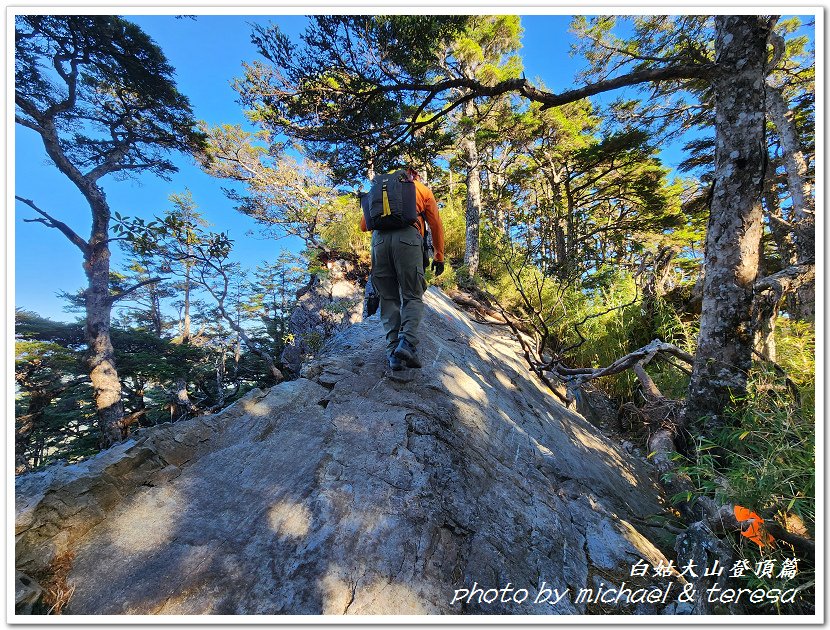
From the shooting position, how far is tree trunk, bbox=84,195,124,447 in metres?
4.77

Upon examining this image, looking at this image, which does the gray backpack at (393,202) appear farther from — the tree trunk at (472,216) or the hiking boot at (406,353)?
the tree trunk at (472,216)

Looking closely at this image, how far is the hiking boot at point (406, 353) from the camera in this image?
7.78 feet

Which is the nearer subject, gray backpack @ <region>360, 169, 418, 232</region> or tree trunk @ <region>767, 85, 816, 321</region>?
gray backpack @ <region>360, 169, 418, 232</region>

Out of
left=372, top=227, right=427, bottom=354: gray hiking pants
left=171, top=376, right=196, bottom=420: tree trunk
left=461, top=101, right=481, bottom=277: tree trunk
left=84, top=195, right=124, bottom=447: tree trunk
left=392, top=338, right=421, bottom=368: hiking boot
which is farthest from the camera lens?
left=461, top=101, right=481, bottom=277: tree trunk

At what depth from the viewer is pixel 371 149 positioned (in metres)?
3.74

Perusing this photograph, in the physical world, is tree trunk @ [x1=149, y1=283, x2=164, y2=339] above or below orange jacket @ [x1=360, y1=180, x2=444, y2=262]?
below

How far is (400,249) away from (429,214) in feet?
1.71

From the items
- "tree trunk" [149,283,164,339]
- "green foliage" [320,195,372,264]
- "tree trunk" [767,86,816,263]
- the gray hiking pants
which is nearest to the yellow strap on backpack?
the gray hiking pants

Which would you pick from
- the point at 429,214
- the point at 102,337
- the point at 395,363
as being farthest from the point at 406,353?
the point at 102,337

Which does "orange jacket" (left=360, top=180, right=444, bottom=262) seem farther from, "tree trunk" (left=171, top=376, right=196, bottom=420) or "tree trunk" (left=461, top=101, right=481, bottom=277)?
"tree trunk" (left=461, top=101, right=481, bottom=277)

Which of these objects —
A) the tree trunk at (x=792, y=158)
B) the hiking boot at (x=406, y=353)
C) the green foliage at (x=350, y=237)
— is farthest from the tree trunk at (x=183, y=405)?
the tree trunk at (x=792, y=158)

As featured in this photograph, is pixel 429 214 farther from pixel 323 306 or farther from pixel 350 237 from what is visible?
pixel 323 306

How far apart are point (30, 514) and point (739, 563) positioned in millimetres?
3041

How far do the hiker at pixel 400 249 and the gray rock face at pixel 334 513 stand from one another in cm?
45
